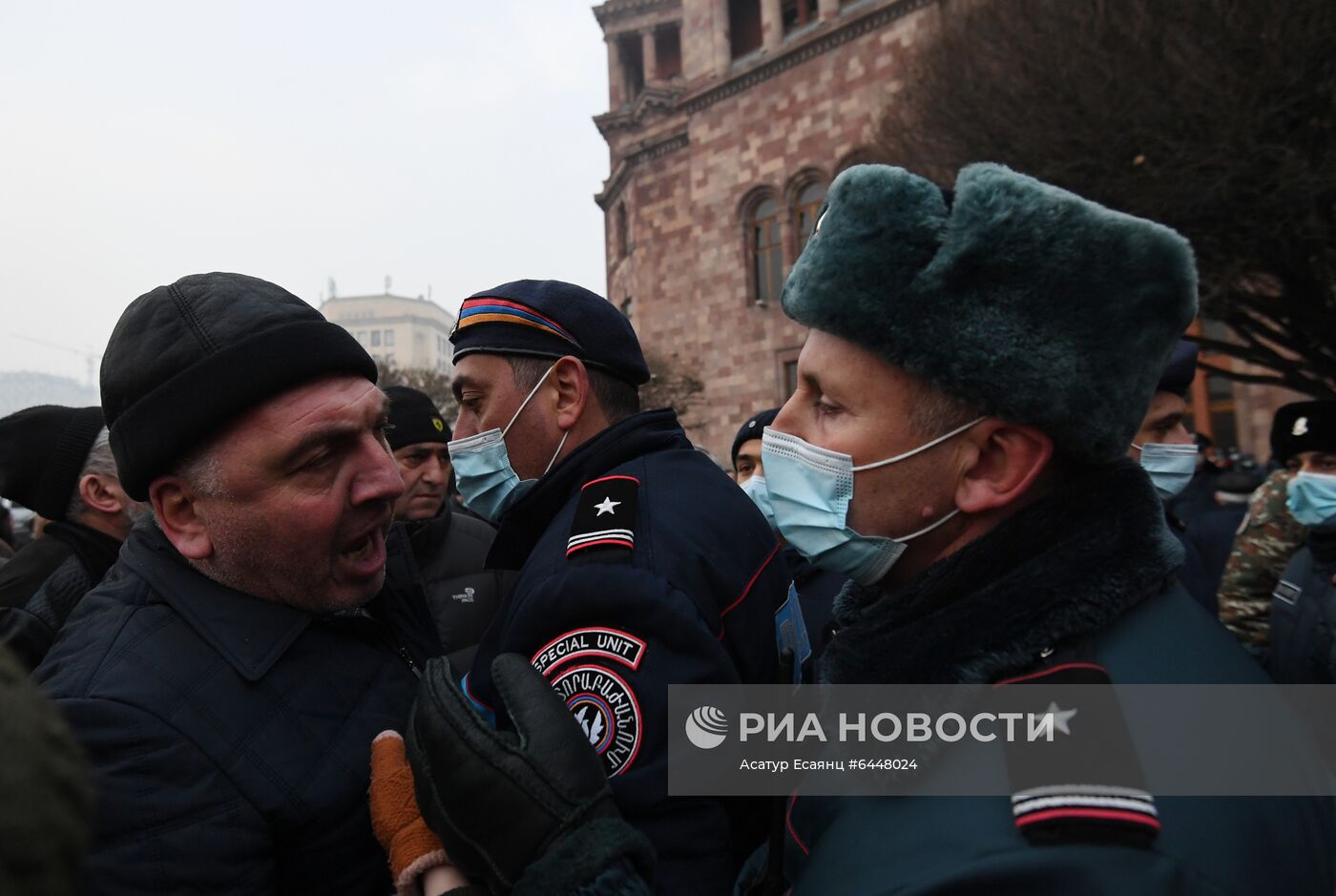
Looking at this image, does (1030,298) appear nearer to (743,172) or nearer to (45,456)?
(45,456)

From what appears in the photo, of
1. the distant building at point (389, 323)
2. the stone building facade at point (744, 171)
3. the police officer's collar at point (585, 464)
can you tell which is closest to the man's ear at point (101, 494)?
the police officer's collar at point (585, 464)

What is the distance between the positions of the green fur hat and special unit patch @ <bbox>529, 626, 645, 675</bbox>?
2.17ft

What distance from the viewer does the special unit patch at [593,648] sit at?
152cm

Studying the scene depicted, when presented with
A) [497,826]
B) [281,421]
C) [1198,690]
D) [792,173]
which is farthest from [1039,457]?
[792,173]

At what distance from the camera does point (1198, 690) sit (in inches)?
45.0

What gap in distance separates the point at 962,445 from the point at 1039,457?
0.12 meters

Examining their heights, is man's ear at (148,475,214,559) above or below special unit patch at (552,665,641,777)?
above

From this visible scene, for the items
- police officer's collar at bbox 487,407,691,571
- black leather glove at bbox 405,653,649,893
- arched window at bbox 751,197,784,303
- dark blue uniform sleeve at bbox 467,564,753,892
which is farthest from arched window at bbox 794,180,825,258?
black leather glove at bbox 405,653,649,893

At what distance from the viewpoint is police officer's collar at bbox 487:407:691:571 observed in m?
2.08

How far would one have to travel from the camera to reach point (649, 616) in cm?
155

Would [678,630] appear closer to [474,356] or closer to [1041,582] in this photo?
[1041,582]

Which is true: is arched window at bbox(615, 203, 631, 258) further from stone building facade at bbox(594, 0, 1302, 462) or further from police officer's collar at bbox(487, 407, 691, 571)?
police officer's collar at bbox(487, 407, 691, 571)

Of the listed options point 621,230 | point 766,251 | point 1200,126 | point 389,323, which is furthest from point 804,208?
point 389,323

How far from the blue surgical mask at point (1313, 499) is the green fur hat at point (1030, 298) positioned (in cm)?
311
